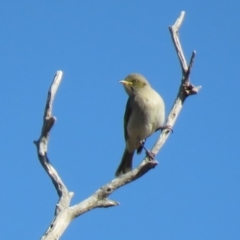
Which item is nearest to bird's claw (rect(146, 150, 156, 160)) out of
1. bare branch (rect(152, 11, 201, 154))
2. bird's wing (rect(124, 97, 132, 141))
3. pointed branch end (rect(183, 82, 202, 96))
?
bare branch (rect(152, 11, 201, 154))

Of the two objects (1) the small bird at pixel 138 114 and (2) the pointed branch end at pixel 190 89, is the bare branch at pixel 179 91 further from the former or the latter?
(1) the small bird at pixel 138 114

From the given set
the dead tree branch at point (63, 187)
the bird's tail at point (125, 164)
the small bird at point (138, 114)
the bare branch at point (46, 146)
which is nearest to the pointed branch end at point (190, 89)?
the dead tree branch at point (63, 187)

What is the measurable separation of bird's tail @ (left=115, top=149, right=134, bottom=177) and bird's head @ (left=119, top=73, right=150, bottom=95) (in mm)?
954

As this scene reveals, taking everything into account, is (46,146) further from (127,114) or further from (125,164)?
(127,114)

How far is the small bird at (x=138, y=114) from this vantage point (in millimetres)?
10465

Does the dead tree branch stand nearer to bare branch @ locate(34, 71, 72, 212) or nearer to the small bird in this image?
bare branch @ locate(34, 71, 72, 212)

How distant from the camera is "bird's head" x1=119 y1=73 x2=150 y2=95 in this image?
36.0 feet

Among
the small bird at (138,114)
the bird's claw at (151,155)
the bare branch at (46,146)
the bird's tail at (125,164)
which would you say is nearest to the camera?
the bare branch at (46,146)

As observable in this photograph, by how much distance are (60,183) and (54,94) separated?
92 cm

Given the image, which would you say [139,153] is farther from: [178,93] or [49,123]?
[49,123]

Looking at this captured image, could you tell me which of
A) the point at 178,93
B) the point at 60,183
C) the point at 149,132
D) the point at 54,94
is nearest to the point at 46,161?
the point at 60,183

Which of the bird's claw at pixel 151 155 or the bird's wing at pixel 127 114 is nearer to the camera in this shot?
the bird's claw at pixel 151 155

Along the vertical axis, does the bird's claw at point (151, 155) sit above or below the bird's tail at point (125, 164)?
below

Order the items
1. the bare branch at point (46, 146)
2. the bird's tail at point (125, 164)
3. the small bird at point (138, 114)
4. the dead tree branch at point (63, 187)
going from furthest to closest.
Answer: the small bird at point (138, 114)
the bird's tail at point (125, 164)
the bare branch at point (46, 146)
the dead tree branch at point (63, 187)
